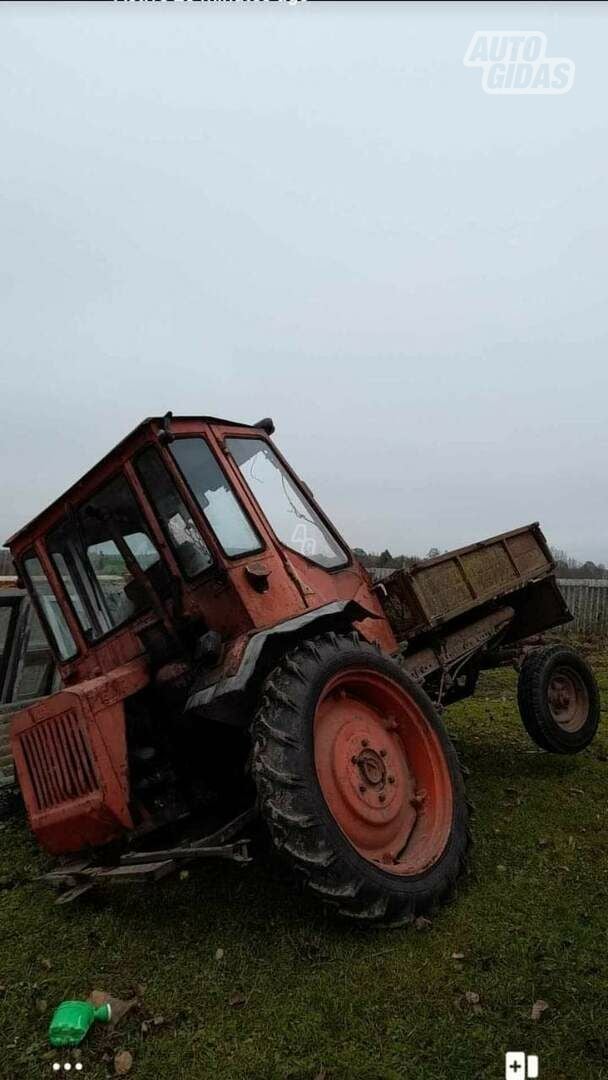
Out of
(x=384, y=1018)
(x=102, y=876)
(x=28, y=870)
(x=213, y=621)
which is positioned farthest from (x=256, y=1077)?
(x=28, y=870)

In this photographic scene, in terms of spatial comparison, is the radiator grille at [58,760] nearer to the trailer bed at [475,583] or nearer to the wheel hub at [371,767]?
the wheel hub at [371,767]

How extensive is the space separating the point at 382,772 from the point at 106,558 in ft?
7.07

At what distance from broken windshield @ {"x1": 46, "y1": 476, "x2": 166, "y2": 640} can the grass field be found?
165cm

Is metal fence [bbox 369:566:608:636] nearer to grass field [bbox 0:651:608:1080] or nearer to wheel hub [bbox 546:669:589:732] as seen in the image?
wheel hub [bbox 546:669:589:732]

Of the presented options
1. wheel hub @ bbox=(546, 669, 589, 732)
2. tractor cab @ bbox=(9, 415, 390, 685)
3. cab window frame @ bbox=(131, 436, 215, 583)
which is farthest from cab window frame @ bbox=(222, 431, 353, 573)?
wheel hub @ bbox=(546, 669, 589, 732)

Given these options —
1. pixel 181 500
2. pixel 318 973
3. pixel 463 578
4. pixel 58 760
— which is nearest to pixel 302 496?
pixel 181 500

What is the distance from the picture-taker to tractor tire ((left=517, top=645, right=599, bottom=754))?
18.4 feet

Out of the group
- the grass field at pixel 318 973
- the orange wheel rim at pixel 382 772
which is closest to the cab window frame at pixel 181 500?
the orange wheel rim at pixel 382 772

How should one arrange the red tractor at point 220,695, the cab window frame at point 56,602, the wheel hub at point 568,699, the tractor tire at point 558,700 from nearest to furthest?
the red tractor at point 220,695 → the cab window frame at point 56,602 → the tractor tire at point 558,700 → the wheel hub at point 568,699

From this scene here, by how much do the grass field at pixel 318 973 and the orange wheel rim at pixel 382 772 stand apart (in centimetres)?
36

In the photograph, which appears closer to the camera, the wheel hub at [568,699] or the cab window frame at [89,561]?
the cab window frame at [89,561]

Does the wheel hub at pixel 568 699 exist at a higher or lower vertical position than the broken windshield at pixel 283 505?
lower

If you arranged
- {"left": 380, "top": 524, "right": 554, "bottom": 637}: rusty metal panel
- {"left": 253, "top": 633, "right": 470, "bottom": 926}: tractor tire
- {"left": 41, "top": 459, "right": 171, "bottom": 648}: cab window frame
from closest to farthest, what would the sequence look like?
{"left": 253, "top": 633, "right": 470, "bottom": 926}: tractor tire
{"left": 41, "top": 459, "right": 171, "bottom": 648}: cab window frame
{"left": 380, "top": 524, "right": 554, "bottom": 637}: rusty metal panel

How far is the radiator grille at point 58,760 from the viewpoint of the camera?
344 centimetres
